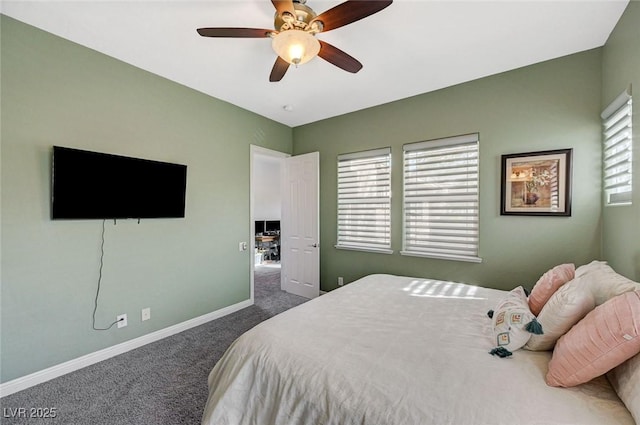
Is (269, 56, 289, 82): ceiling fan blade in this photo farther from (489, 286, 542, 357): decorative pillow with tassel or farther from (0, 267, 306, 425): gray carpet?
(0, 267, 306, 425): gray carpet

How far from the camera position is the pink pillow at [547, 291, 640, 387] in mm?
992

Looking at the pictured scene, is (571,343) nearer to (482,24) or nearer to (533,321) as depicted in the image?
(533,321)

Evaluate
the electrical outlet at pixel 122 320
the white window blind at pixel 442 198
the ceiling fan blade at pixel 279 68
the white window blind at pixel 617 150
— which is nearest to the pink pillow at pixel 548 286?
the white window blind at pixel 617 150

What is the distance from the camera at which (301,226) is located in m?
4.34

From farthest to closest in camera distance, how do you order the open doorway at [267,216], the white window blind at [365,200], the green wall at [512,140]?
the open doorway at [267,216] < the white window blind at [365,200] < the green wall at [512,140]

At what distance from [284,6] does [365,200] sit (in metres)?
2.61

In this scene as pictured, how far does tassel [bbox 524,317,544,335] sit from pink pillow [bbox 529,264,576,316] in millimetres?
349

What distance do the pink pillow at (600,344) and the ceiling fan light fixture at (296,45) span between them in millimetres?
2116

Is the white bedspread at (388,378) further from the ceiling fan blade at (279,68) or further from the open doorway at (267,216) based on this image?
the open doorway at (267,216)

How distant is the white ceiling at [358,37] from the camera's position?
6.44 ft

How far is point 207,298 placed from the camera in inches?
135

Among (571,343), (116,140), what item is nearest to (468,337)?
(571,343)

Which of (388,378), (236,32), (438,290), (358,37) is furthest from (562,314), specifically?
(236,32)

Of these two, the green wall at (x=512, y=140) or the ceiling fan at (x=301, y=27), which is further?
the green wall at (x=512, y=140)
